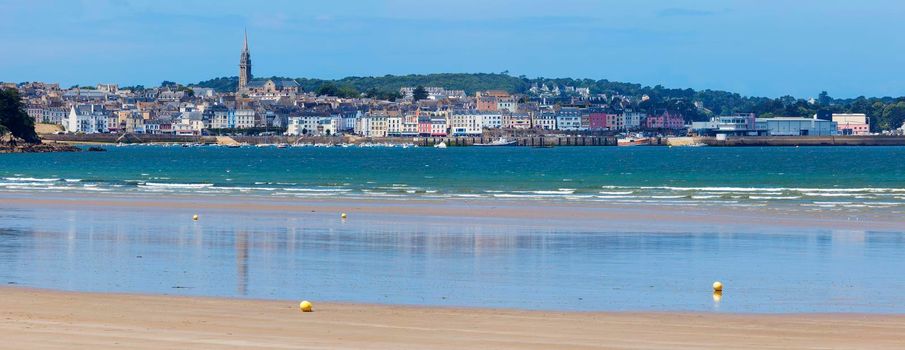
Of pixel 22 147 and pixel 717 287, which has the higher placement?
pixel 717 287

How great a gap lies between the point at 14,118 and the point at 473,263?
124002mm

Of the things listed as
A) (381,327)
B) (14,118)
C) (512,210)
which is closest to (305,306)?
(381,327)

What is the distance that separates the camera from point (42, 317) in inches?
436

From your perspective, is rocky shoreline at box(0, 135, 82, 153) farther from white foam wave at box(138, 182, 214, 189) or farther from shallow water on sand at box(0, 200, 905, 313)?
shallow water on sand at box(0, 200, 905, 313)

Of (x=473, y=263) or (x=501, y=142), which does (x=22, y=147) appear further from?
(x=473, y=263)

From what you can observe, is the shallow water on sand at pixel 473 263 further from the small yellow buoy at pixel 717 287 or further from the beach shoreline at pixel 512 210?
the beach shoreline at pixel 512 210

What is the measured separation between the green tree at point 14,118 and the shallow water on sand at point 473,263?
111m

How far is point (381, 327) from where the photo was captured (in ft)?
36.0

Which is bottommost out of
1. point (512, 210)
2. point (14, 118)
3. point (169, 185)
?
point (169, 185)

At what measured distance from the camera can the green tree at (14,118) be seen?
129750mm

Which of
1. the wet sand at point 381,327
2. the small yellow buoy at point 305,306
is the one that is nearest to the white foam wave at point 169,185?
the wet sand at point 381,327

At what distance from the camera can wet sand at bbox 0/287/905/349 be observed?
395 inches

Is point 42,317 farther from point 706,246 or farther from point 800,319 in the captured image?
point 706,246

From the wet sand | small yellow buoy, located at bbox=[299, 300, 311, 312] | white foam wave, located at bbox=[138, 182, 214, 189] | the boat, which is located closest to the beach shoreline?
white foam wave, located at bbox=[138, 182, 214, 189]
